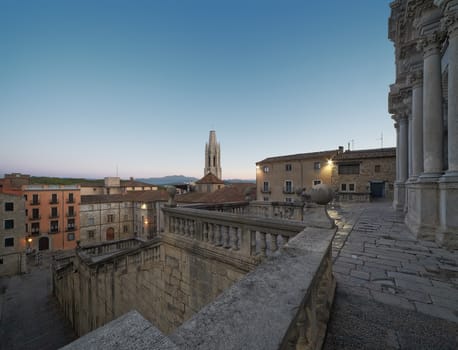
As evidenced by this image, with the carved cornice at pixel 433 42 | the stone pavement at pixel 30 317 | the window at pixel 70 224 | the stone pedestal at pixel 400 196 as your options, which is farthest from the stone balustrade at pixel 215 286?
the window at pixel 70 224

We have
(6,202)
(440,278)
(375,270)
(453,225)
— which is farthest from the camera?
(6,202)

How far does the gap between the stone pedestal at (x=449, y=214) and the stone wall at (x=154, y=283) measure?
16.1 feet

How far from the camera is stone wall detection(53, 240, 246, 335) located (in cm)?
514

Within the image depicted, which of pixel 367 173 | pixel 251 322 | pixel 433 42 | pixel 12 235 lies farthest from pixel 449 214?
pixel 12 235

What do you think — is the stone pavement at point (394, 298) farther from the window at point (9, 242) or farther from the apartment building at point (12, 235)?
the window at point (9, 242)

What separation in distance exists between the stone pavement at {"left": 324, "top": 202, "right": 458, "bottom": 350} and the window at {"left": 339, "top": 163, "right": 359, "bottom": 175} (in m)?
20.8

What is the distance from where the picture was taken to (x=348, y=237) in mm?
5348

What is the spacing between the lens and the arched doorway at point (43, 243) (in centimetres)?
2627

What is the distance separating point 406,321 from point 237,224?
3.09 m

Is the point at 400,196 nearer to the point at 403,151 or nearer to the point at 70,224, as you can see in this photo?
the point at 403,151

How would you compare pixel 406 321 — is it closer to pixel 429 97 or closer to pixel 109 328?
pixel 109 328

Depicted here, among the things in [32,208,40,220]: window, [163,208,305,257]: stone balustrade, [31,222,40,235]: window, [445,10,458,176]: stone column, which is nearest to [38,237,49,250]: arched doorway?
[31,222,40,235]: window

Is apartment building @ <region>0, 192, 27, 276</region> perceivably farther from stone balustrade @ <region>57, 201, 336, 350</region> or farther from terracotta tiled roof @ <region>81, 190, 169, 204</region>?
stone balustrade @ <region>57, 201, 336, 350</region>

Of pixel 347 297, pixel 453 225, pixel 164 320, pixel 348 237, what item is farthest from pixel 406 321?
pixel 164 320
